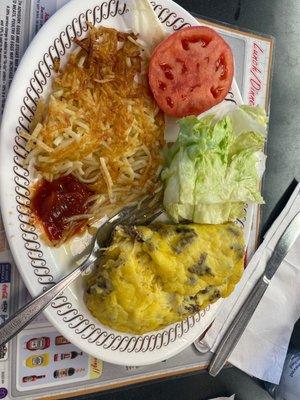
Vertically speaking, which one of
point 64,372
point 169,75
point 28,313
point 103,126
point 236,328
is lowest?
point 236,328

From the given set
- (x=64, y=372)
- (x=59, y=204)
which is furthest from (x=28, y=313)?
(x=64, y=372)

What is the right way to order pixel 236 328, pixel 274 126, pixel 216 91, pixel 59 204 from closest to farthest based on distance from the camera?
pixel 59 204 < pixel 216 91 < pixel 236 328 < pixel 274 126

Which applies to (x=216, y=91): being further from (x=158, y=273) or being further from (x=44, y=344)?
(x=44, y=344)

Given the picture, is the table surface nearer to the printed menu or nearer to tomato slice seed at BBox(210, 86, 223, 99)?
the printed menu

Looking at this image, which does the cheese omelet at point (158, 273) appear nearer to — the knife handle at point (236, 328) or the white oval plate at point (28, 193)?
the white oval plate at point (28, 193)

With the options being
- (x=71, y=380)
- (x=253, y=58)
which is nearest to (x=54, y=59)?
(x=253, y=58)

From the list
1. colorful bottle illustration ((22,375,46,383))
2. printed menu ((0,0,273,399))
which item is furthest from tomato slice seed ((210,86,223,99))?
colorful bottle illustration ((22,375,46,383))

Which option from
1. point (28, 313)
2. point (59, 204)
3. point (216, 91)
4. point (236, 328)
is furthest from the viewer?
point (236, 328)
